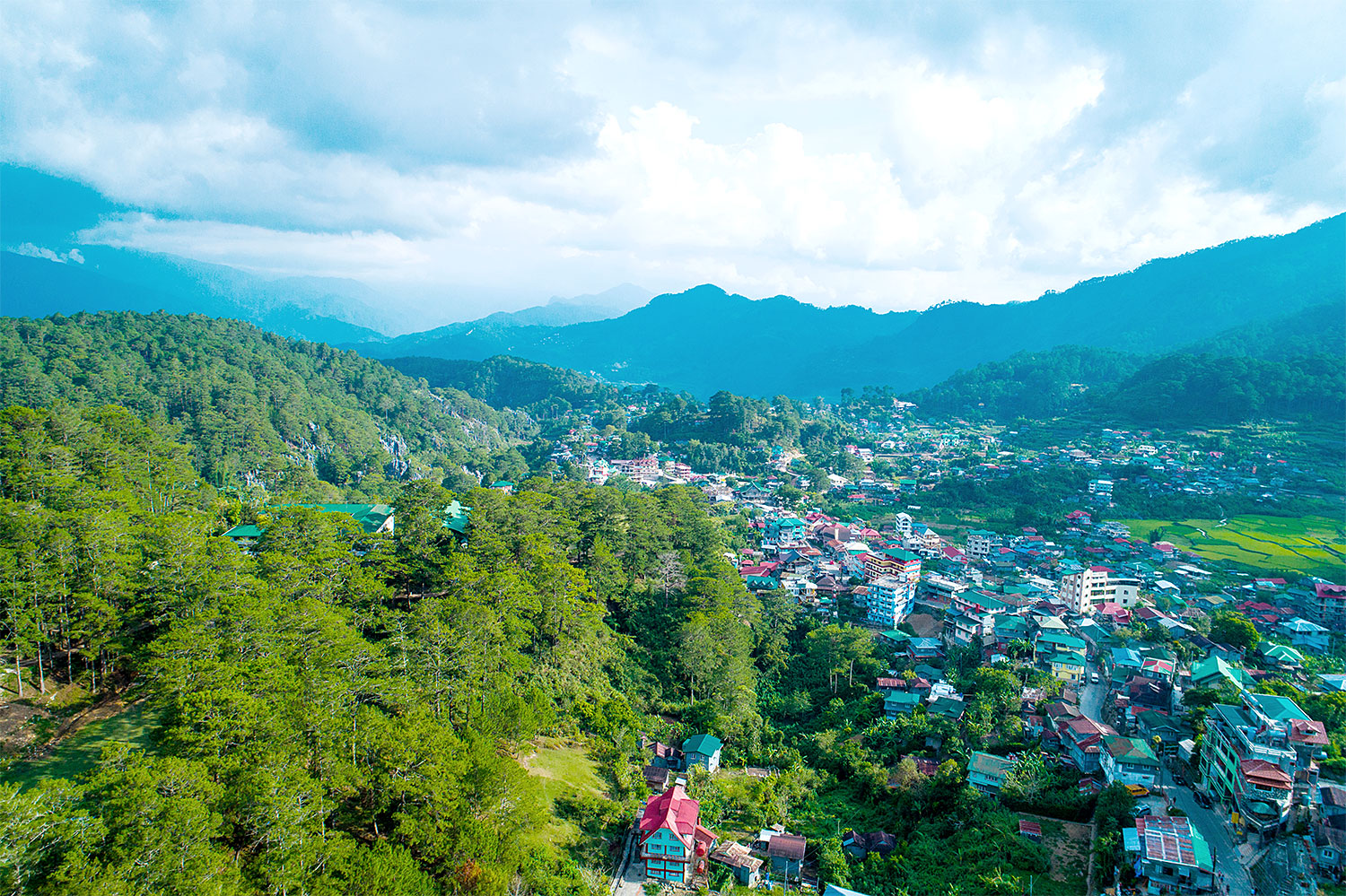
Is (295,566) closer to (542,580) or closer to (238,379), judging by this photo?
(542,580)

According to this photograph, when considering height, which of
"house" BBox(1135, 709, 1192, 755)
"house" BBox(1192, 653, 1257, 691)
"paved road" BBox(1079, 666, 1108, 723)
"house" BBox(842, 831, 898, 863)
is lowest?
"house" BBox(842, 831, 898, 863)

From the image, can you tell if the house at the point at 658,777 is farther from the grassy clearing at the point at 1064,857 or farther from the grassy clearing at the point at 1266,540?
the grassy clearing at the point at 1266,540

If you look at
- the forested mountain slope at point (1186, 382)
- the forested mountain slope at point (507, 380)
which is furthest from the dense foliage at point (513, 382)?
the forested mountain slope at point (1186, 382)

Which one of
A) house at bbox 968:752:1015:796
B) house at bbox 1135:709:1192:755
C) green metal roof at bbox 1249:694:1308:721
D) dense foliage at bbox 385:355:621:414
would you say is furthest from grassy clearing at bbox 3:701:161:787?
dense foliage at bbox 385:355:621:414

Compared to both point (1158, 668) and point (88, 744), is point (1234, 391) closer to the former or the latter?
point (1158, 668)

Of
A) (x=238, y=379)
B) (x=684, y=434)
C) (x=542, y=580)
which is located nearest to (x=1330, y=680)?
(x=542, y=580)

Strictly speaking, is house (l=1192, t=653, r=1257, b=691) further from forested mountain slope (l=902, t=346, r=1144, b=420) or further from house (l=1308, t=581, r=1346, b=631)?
forested mountain slope (l=902, t=346, r=1144, b=420)
